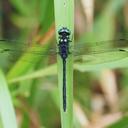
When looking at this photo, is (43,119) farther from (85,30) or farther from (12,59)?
(85,30)

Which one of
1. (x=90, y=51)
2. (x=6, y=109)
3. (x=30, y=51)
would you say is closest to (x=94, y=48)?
(x=90, y=51)

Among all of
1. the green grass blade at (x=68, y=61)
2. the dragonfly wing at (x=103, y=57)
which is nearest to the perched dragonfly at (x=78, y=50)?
the dragonfly wing at (x=103, y=57)

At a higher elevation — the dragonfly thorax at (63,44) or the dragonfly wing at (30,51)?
the dragonfly thorax at (63,44)

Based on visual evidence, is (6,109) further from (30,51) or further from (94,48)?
(94,48)

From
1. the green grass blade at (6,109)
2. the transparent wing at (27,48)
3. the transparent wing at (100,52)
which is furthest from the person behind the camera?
the transparent wing at (27,48)

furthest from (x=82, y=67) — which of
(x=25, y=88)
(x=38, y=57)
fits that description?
(x=25, y=88)

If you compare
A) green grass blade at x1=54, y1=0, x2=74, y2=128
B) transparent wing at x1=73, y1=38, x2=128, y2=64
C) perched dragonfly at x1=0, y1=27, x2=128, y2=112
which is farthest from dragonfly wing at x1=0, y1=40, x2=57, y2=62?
green grass blade at x1=54, y1=0, x2=74, y2=128

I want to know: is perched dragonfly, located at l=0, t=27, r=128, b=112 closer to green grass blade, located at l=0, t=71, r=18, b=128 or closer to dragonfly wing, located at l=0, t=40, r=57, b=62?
dragonfly wing, located at l=0, t=40, r=57, b=62

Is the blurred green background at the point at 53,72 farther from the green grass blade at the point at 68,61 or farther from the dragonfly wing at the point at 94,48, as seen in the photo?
the green grass blade at the point at 68,61
